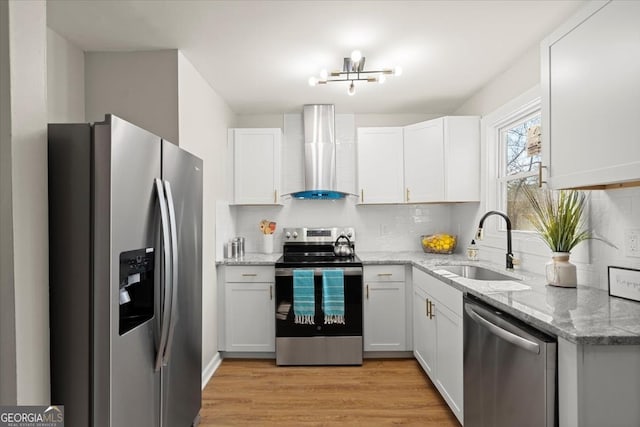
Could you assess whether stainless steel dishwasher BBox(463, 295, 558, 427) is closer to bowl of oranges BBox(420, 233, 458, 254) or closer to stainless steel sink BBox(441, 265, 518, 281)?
stainless steel sink BBox(441, 265, 518, 281)

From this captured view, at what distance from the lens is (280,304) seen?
3088mm

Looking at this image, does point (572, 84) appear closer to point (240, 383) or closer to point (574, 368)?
point (574, 368)

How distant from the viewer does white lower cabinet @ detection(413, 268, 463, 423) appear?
6.81 ft

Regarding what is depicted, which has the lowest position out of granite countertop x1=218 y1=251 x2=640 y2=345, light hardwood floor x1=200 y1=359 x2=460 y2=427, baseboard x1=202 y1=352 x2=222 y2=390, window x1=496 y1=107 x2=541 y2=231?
light hardwood floor x1=200 y1=359 x2=460 y2=427

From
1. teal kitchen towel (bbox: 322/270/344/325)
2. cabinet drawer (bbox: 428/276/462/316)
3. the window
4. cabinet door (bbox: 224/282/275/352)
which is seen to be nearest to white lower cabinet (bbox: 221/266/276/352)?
cabinet door (bbox: 224/282/275/352)

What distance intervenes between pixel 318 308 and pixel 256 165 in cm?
158

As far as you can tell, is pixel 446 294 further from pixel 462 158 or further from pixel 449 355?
pixel 462 158

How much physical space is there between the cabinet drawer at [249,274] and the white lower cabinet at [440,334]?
51.6 inches

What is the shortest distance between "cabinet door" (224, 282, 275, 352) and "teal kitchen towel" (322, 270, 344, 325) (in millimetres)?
506

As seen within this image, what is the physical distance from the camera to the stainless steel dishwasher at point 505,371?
122 centimetres

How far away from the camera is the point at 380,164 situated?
3.59m

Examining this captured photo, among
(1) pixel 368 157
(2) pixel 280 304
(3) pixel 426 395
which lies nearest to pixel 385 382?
(3) pixel 426 395

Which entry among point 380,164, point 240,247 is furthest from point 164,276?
point 380,164

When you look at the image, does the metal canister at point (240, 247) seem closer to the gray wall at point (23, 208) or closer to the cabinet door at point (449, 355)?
the cabinet door at point (449, 355)
